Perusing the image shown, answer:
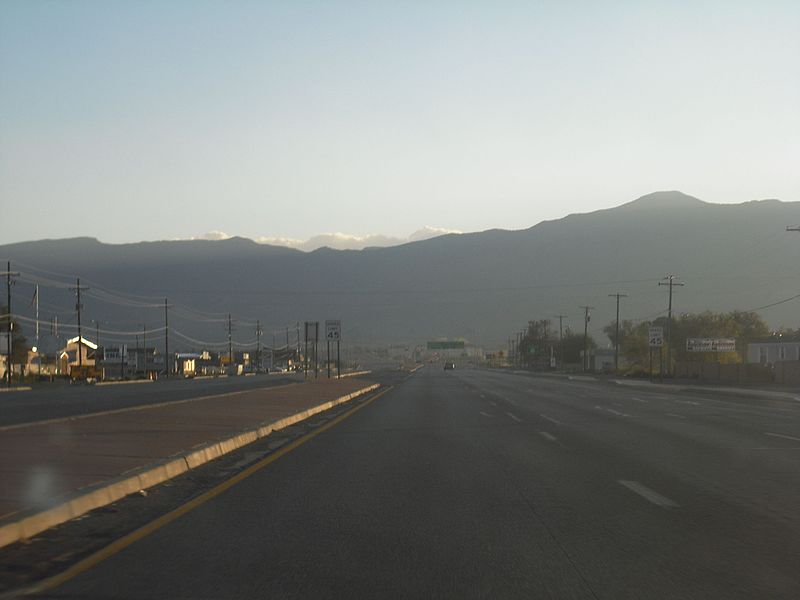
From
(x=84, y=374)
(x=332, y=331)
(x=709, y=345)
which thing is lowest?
(x=84, y=374)

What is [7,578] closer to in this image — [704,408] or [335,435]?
[335,435]

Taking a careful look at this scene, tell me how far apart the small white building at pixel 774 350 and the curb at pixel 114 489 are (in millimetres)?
97280

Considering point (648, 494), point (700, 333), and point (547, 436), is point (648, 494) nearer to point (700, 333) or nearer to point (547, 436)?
point (547, 436)

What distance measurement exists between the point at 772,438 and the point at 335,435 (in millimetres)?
9449

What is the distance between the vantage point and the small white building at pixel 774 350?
113 metres

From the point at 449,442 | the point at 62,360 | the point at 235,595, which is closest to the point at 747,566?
the point at 235,595

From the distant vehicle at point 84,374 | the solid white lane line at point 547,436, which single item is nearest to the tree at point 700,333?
the distant vehicle at point 84,374

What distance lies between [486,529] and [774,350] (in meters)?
118

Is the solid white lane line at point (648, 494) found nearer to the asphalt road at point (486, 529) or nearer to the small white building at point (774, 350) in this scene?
the asphalt road at point (486, 529)

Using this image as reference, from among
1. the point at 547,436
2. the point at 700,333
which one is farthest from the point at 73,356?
the point at 547,436

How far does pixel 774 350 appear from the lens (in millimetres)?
121125

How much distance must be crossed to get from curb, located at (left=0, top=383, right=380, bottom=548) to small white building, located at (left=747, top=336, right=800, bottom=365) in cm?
9728

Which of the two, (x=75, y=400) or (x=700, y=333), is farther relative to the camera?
(x=700, y=333)

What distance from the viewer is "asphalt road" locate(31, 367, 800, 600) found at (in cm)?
816
